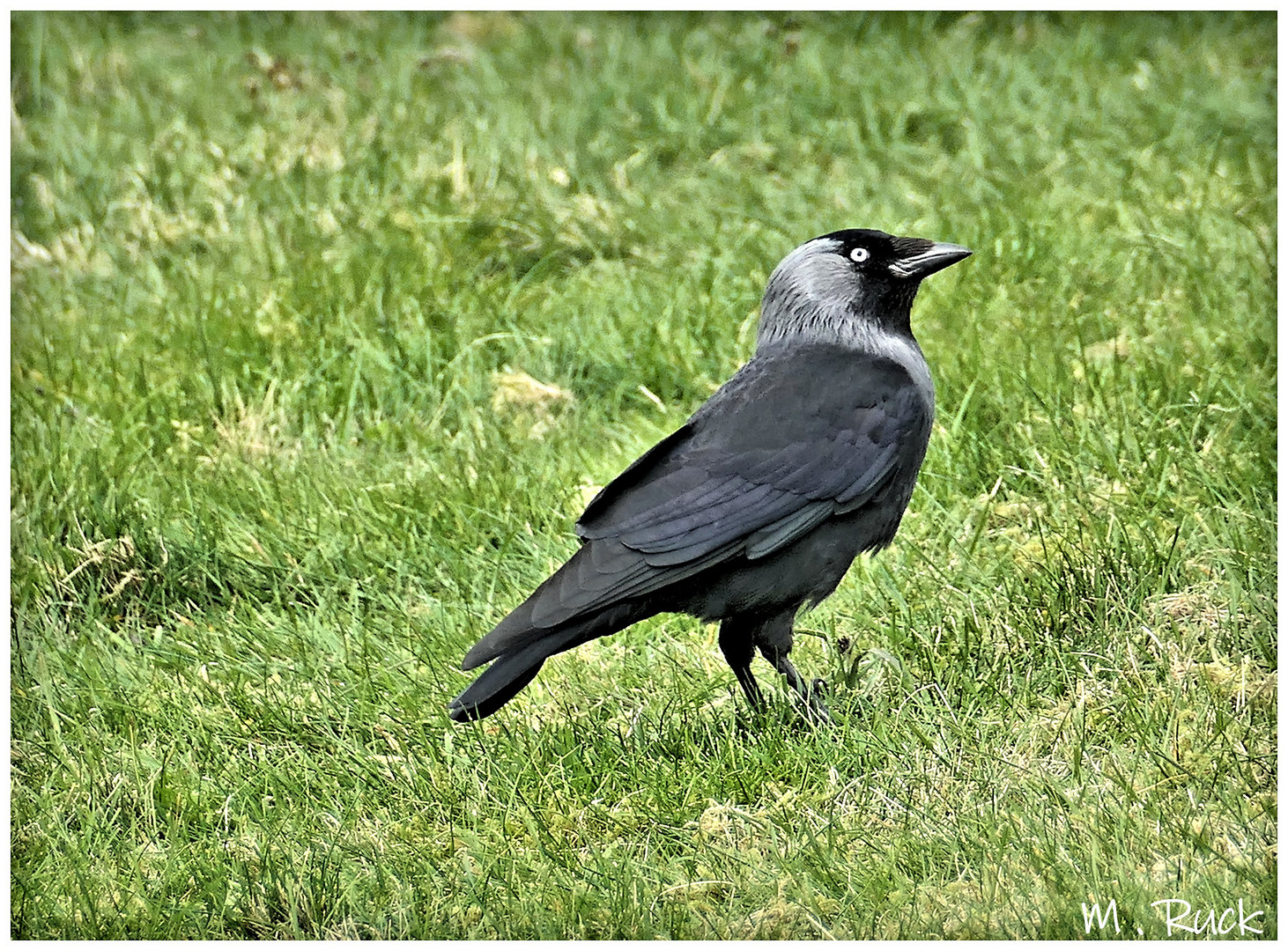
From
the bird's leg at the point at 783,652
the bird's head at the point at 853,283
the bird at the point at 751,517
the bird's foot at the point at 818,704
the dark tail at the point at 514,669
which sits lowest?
the bird's foot at the point at 818,704

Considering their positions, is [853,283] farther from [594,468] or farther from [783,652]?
[594,468]

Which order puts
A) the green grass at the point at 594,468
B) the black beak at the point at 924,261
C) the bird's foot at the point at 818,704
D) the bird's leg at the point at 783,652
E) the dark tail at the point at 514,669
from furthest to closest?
A: 1. the black beak at the point at 924,261
2. the bird's leg at the point at 783,652
3. the bird's foot at the point at 818,704
4. the dark tail at the point at 514,669
5. the green grass at the point at 594,468

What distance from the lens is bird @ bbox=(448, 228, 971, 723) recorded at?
368cm

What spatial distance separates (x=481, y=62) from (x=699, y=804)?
14.5ft

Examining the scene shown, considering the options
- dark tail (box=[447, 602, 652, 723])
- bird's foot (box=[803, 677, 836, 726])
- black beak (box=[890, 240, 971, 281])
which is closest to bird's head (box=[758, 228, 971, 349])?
black beak (box=[890, 240, 971, 281])

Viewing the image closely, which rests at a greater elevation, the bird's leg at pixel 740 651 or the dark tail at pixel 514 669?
the dark tail at pixel 514 669

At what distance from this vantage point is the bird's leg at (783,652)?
3990mm

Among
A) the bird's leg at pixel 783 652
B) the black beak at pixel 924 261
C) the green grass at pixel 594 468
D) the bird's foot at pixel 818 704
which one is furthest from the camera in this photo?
the black beak at pixel 924 261

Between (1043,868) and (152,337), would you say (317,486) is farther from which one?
(1043,868)

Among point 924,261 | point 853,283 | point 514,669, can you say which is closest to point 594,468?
point 853,283

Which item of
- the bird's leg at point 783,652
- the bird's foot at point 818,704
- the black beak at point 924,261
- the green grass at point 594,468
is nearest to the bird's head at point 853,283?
the black beak at point 924,261

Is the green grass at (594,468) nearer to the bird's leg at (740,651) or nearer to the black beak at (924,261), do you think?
the bird's leg at (740,651)

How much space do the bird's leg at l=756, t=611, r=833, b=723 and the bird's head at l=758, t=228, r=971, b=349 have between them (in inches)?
31.1

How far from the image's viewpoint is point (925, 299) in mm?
5570
